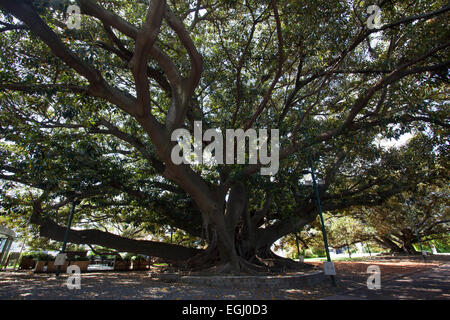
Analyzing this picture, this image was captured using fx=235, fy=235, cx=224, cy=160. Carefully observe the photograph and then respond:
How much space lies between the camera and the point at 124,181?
8938mm

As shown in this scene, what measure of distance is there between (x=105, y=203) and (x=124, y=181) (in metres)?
1.87

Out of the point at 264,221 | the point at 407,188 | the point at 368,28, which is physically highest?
the point at 368,28

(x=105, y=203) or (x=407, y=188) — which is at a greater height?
(x=407, y=188)

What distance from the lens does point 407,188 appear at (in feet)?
33.2

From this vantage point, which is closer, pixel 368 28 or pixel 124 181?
pixel 368 28

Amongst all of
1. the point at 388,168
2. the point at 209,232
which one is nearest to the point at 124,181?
the point at 209,232

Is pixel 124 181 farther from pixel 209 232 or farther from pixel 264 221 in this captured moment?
pixel 264 221

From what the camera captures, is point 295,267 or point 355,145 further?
point 295,267

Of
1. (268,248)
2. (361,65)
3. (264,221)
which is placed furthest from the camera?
(264,221)

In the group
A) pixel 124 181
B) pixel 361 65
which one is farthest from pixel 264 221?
pixel 361 65

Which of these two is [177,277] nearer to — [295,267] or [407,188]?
[295,267]
